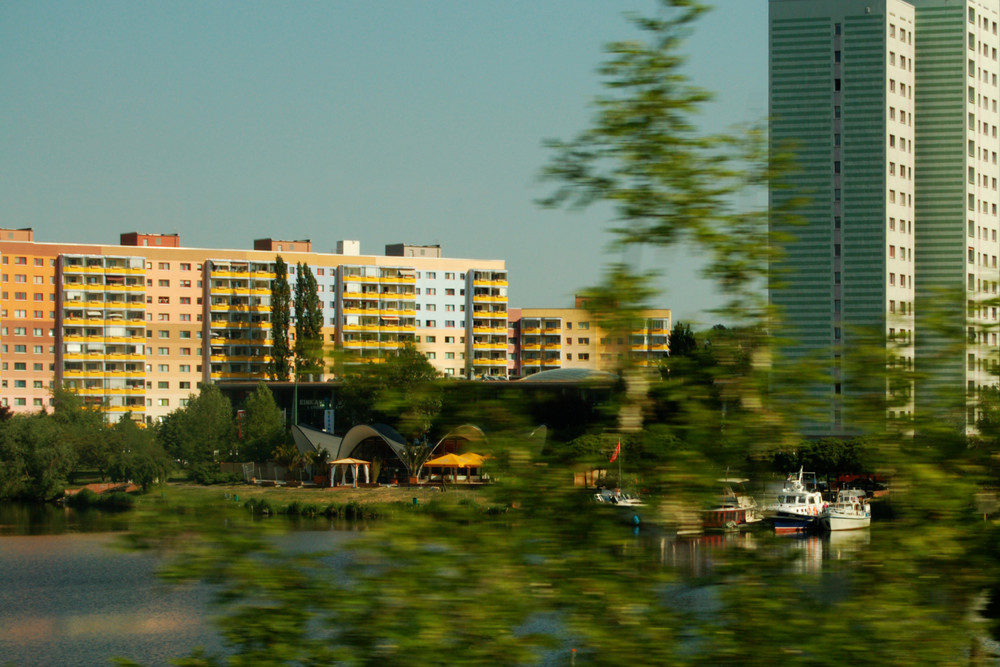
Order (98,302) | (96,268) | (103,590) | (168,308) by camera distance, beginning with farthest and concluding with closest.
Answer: (168,308) → (98,302) → (96,268) → (103,590)

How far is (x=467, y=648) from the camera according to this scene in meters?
3.38

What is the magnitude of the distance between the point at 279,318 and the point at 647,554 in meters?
79.8

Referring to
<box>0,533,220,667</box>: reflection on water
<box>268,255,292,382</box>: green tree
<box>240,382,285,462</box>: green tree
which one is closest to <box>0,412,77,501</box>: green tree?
<box>240,382,285,462</box>: green tree

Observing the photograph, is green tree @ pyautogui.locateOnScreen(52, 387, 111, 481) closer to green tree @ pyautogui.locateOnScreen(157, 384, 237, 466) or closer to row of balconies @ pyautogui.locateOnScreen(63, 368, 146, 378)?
green tree @ pyautogui.locateOnScreen(157, 384, 237, 466)

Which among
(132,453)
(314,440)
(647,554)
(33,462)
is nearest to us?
(647,554)

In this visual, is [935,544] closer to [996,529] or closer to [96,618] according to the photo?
[996,529]

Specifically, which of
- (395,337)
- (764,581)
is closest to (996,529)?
(764,581)

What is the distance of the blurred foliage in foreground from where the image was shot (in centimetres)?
345

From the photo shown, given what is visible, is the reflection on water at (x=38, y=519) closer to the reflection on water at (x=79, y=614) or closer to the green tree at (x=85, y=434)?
the reflection on water at (x=79, y=614)

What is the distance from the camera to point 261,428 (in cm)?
6550

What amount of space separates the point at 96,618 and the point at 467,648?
2569cm

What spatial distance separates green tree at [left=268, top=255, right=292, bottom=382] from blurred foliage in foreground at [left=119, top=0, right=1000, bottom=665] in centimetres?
7668

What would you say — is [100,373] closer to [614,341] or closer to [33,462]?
[33,462]

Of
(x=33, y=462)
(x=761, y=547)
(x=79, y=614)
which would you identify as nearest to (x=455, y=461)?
(x=761, y=547)
